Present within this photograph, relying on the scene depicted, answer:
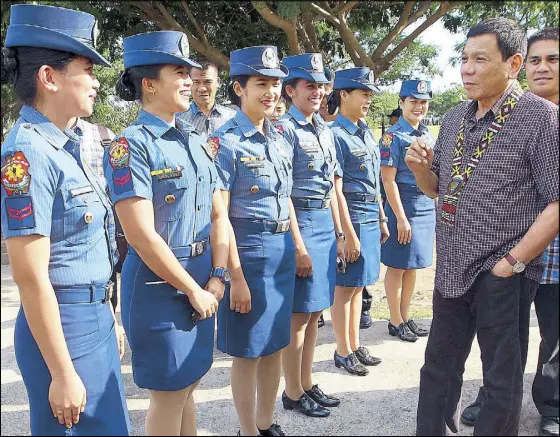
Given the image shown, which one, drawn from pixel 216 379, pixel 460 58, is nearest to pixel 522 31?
pixel 460 58

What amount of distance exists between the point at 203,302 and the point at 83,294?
0.44m

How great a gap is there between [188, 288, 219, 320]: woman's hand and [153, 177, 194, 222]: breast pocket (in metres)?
0.27

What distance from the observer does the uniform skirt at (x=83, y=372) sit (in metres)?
1.55

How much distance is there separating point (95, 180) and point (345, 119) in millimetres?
2357

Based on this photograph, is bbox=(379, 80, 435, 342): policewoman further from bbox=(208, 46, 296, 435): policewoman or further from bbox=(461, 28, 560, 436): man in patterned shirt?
bbox=(208, 46, 296, 435): policewoman

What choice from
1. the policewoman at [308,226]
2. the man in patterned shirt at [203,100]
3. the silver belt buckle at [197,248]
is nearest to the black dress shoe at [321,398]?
the policewoman at [308,226]

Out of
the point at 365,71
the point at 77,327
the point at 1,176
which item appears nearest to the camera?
the point at 1,176

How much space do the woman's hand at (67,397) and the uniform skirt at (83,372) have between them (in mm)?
35

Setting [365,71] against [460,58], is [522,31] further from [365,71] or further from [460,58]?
[365,71]

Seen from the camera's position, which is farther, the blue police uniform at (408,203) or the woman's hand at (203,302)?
the blue police uniform at (408,203)

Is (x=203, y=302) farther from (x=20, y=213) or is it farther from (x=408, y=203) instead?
(x=408, y=203)

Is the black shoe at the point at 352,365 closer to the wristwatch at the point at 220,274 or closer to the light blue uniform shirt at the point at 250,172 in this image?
the light blue uniform shirt at the point at 250,172

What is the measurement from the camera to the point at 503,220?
1.99m

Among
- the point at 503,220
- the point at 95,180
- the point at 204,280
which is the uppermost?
the point at 95,180
